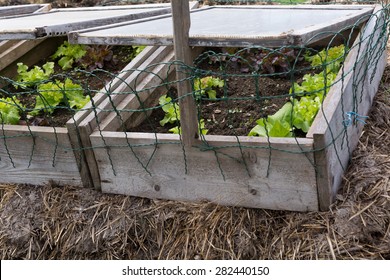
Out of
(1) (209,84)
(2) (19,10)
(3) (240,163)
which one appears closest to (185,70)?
(3) (240,163)

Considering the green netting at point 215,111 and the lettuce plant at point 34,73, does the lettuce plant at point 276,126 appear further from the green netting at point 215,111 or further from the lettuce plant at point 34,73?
the lettuce plant at point 34,73

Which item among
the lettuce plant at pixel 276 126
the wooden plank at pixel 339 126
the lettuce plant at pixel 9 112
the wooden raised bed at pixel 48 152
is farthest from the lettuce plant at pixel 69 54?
the wooden plank at pixel 339 126

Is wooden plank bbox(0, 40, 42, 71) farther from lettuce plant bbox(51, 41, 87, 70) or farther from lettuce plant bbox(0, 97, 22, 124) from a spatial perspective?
lettuce plant bbox(0, 97, 22, 124)

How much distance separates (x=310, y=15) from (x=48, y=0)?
3.58m

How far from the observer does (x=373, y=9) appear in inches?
151

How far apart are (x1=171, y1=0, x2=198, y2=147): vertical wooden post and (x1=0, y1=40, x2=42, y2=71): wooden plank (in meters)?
1.91

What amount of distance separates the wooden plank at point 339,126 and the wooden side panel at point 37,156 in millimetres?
1329

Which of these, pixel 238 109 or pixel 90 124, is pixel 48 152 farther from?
pixel 238 109

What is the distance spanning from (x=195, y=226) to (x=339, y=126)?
89 centimetres

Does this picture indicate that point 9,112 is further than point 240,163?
Yes

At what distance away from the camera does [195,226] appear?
3020mm

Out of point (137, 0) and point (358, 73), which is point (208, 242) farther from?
point (137, 0)

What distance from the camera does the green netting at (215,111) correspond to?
2.81m

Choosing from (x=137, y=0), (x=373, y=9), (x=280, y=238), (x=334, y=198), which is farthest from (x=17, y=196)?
(x=137, y=0)
